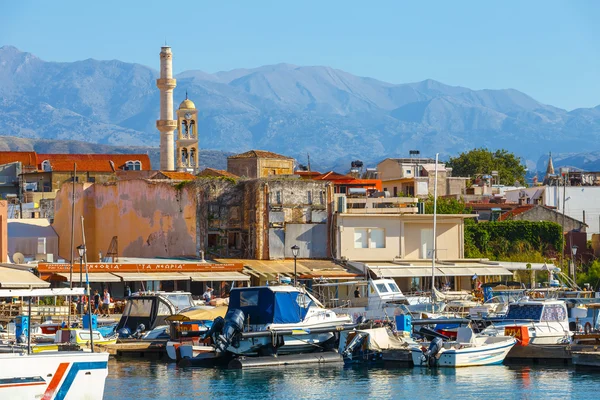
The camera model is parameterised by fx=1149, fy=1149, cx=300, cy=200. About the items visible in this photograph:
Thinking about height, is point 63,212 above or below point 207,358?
above

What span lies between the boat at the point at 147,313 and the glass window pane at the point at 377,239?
17.8 metres

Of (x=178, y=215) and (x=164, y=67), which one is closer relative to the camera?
(x=178, y=215)

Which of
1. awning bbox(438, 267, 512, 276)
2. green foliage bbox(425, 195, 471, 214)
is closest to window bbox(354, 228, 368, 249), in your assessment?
awning bbox(438, 267, 512, 276)

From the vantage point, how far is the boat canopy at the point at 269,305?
3656 cm

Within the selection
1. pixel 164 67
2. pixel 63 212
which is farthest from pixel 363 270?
pixel 164 67

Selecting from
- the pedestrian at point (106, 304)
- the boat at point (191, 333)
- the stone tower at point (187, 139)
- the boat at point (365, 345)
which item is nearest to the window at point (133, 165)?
the stone tower at point (187, 139)

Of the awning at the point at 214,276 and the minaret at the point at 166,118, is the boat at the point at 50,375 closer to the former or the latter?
the awning at the point at 214,276

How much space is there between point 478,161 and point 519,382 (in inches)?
3966

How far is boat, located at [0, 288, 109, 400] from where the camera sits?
76.9 ft

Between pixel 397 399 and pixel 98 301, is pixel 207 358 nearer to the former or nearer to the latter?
pixel 397 399

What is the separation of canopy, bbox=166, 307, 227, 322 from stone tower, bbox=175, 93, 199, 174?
5378 cm

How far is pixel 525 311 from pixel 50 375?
19.5 metres

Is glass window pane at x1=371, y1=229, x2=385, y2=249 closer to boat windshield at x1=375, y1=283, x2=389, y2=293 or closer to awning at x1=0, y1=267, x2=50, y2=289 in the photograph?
boat windshield at x1=375, y1=283, x2=389, y2=293

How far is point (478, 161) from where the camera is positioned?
132 m
